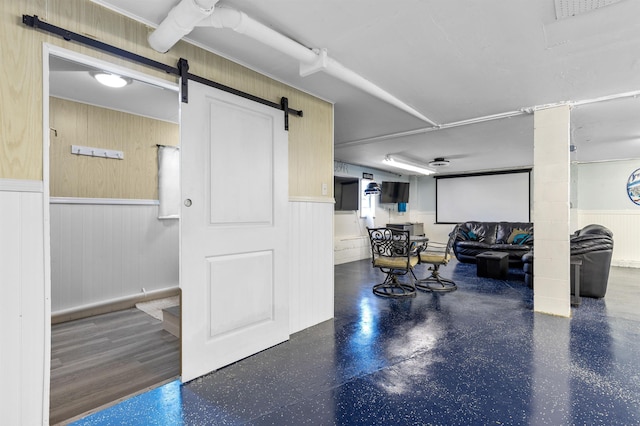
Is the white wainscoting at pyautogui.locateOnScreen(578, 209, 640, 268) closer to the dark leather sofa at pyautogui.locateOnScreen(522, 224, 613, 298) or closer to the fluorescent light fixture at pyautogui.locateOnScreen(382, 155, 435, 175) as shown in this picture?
the dark leather sofa at pyautogui.locateOnScreen(522, 224, 613, 298)

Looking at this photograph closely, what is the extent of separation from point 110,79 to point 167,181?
1544mm

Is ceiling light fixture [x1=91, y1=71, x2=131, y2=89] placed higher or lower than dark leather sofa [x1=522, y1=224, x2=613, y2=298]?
higher

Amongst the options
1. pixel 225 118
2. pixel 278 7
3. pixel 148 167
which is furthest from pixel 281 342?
pixel 148 167

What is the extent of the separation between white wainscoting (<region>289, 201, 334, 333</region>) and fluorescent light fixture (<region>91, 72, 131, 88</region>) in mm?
1796

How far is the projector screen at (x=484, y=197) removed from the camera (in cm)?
796

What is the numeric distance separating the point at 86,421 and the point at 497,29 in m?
3.34

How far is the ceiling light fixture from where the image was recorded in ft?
8.66

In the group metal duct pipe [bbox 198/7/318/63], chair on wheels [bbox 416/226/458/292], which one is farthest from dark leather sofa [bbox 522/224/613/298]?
metal duct pipe [bbox 198/7/318/63]

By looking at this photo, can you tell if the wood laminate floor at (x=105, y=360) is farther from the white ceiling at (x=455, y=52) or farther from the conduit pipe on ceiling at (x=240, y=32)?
the white ceiling at (x=455, y=52)

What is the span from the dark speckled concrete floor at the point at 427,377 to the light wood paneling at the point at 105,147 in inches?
99.7

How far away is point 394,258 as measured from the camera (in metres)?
4.25

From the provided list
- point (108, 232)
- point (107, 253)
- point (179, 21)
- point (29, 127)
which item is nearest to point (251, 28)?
point (179, 21)

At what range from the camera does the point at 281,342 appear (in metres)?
2.68

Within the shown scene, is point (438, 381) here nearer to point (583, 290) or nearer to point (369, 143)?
point (583, 290)
